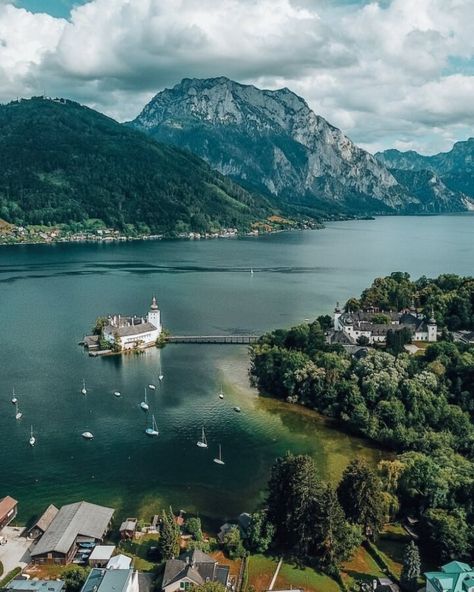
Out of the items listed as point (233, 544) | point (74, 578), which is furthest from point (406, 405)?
point (74, 578)

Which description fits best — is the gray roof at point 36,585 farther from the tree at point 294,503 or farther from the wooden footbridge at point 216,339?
the wooden footbridge at point 216,339

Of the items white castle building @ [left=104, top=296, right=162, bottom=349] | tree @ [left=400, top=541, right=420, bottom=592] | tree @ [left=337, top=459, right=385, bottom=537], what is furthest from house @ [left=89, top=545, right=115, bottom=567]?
white castle building @ [left=104, top=296, right=162, bottom=349]

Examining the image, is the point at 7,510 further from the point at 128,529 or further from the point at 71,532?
the point at 128,529

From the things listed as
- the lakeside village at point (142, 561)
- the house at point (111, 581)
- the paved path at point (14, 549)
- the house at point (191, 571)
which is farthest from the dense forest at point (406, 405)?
the paved path at point (14, 549)

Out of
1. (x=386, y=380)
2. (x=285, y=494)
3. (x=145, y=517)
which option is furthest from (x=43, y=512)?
(x=386, y=380)

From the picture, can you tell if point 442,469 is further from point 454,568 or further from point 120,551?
point 120,551
